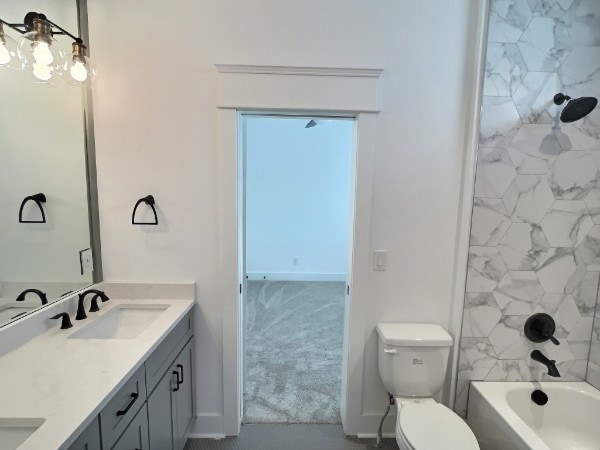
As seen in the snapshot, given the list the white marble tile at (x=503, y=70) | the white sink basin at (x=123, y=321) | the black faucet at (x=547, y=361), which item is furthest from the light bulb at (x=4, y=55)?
the black faucet at (x=547, y=361)

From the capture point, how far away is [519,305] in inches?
69.7

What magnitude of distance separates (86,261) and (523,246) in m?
2.51

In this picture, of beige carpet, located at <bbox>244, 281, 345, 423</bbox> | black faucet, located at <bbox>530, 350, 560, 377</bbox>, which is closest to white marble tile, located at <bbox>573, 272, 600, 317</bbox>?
black faucet, located at <bbox>530, 350, 560, 377</bbox>

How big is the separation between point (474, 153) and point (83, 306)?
88.5 inches

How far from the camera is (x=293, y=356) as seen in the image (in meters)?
2.81

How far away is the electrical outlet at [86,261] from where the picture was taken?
167 cm

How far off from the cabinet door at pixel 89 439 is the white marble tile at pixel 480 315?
1819 mm

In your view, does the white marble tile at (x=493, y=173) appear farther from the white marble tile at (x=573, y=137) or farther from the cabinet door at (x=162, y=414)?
the cabinet door at (x=162, y=414)

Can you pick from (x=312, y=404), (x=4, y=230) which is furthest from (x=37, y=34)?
(x=312, y=404)

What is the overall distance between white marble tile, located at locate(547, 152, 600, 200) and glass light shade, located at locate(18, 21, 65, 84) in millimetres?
2611

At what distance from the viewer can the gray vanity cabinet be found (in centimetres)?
133

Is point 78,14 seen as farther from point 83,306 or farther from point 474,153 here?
point 474,153

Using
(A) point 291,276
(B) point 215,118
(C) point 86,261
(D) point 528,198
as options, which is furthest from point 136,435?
(A) point 291,276

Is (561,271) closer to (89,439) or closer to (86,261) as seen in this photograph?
(89,439)
